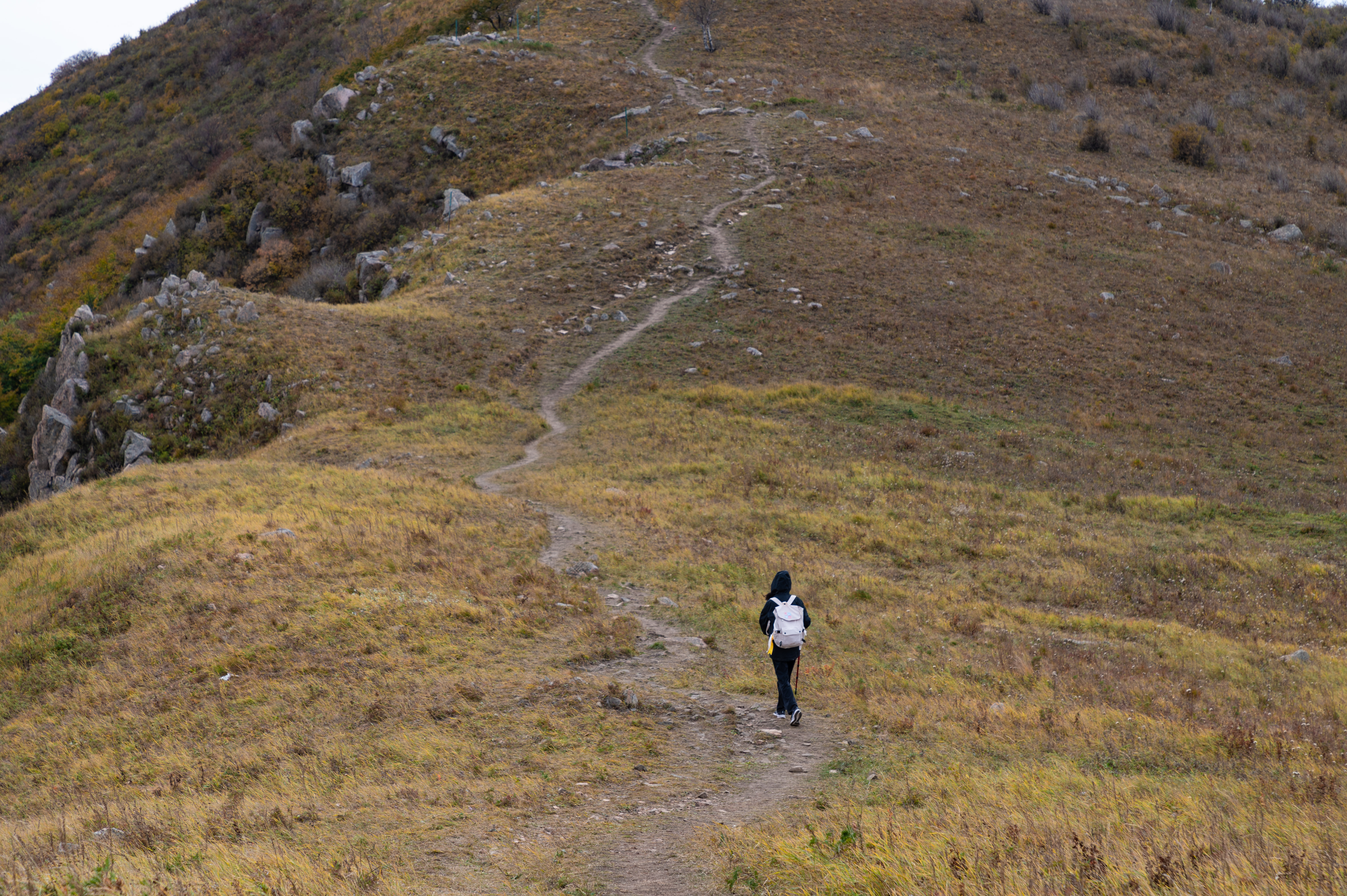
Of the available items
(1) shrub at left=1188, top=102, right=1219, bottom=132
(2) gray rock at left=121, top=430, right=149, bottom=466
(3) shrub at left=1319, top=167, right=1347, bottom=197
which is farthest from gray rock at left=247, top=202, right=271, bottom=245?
(3) shrub at left=1319, top=167, right=1347, bottom=197

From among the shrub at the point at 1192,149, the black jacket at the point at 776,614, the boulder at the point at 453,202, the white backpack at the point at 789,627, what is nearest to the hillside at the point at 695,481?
the shrub at the point at 1192,149

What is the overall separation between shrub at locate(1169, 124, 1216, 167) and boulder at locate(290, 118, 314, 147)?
169ft

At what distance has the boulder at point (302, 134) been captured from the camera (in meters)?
51.3

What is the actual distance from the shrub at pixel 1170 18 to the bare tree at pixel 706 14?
3425cm

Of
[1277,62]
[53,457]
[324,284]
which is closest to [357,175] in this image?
[324,284]

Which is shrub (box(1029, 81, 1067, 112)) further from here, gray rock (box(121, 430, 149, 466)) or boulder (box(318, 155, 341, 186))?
gray rock (box(121, 430, 149, 466))

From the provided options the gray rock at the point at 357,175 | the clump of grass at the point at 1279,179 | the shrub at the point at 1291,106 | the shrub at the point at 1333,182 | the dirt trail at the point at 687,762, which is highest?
the gray rock at the point at 357,175

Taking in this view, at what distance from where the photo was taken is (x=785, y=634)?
10391mm

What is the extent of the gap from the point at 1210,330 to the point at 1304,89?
4320 cm

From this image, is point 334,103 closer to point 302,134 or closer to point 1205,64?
point 302,134

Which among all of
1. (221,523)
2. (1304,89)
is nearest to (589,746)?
(221,523)

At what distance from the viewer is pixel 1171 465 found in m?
24.1

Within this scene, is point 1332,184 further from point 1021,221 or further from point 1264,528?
point 1264,528

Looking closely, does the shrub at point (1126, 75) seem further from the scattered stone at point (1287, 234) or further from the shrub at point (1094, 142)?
the scattered stone at point (1287, 234)
